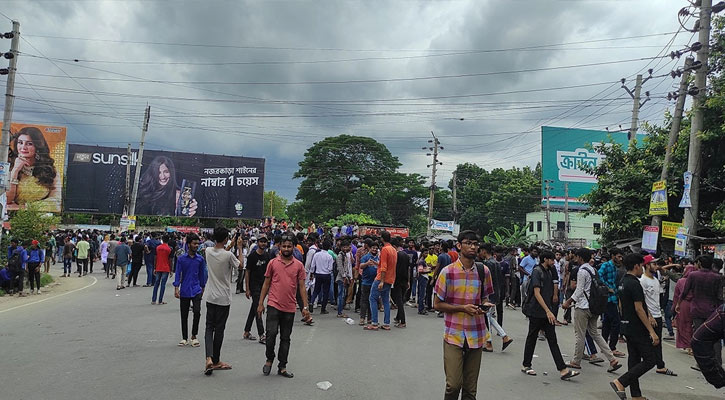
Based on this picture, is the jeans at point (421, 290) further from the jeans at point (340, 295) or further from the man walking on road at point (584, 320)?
the man walking on road at point (584, 320)

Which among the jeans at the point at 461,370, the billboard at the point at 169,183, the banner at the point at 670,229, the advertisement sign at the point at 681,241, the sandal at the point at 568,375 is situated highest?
the billboard at the point at 169,183

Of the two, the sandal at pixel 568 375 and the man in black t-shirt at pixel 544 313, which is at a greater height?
the man in black t-shirt at pixel 544 313

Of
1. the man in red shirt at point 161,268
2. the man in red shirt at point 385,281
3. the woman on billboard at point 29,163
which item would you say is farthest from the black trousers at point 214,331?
the woman on billboard at point 29,163

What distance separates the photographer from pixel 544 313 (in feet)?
21.9

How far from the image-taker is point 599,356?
815cm

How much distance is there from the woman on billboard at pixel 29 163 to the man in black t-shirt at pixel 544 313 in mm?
45265

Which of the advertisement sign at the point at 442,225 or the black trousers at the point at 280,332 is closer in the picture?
the black trousers at the point at 280,332

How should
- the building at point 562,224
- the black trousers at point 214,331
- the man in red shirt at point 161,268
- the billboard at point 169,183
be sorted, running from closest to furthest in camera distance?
the black trousers at point 214,331
the man in red shirt at point 161,268
the billboard at point 169,183
the building at point 562,224

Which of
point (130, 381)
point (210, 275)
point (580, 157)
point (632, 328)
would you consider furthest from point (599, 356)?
point (580, 157)

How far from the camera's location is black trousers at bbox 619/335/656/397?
5.55 m

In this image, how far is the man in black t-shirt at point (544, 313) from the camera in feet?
21.5

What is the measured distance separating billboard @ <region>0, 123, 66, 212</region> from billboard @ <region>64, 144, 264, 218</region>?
4745 millimetres

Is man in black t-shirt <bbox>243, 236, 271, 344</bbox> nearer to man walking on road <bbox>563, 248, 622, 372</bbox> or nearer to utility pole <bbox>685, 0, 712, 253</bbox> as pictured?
man walking on road <bbox>563, 248, 622, 372</bbox>

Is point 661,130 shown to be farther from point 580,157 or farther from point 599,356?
point 580,157
